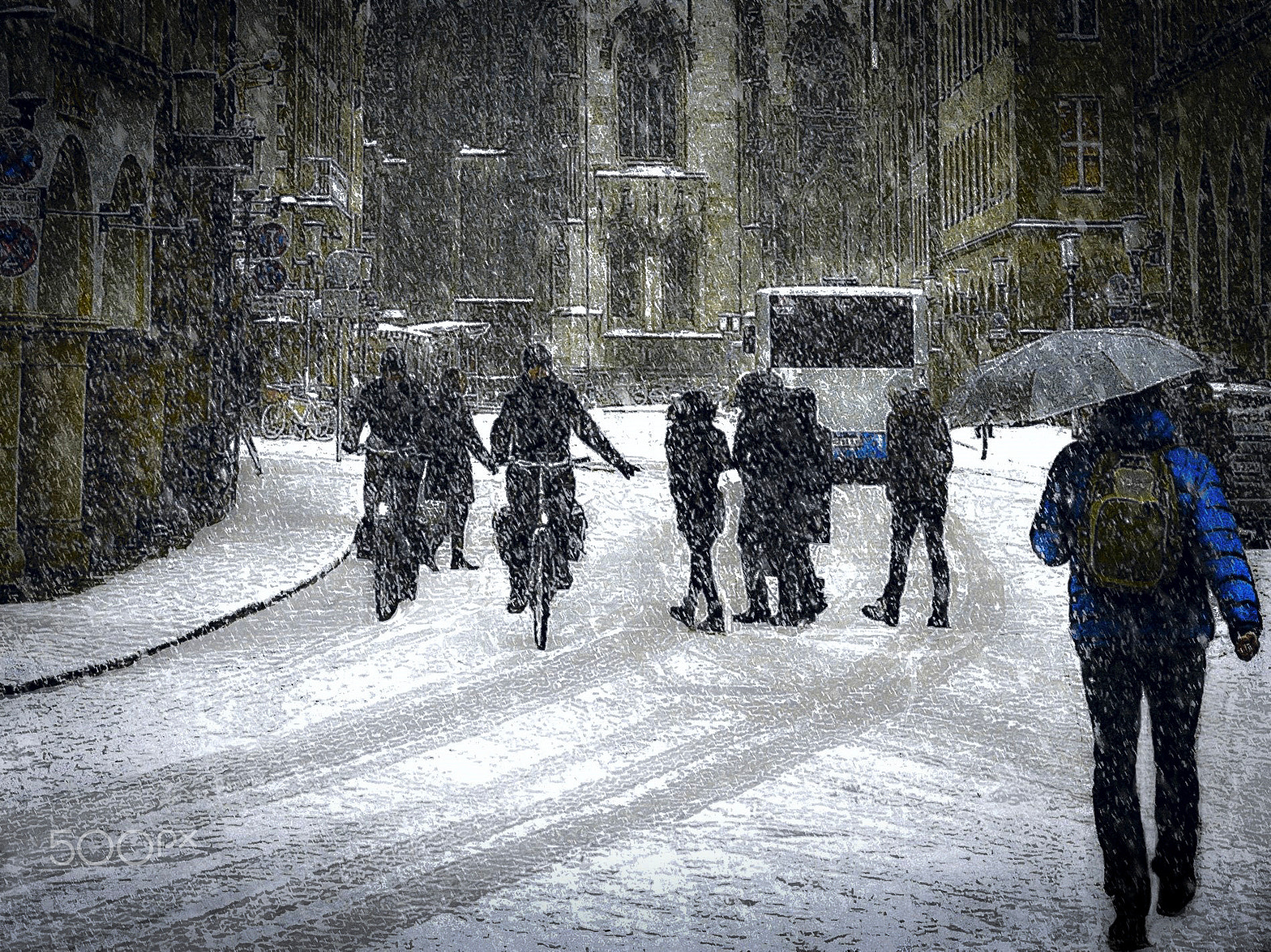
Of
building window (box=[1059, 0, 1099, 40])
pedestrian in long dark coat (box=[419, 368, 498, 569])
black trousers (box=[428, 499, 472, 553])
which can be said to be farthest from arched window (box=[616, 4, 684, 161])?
black trousers (box=[428, 499, 472, 553])

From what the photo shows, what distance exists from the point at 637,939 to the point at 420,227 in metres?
47.9

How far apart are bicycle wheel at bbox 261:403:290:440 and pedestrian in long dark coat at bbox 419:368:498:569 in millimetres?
19495

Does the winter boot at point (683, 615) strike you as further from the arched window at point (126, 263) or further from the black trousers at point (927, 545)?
the arched window at point (126, 263)

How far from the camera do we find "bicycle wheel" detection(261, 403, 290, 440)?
32.6 meters

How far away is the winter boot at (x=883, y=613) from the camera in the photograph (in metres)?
10.1

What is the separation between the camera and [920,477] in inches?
392

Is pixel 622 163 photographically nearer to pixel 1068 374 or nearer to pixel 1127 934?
pixel 1068 374

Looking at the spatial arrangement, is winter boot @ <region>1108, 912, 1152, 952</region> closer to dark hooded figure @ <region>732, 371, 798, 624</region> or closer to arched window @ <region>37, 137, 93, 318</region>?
dark hooded figure @ <region>732, 371, 798, 624</region>

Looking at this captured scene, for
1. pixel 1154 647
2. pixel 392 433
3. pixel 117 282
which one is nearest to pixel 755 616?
pixel 392 433

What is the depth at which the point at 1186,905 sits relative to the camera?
445 cm

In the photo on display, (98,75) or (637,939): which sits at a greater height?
(98,75)

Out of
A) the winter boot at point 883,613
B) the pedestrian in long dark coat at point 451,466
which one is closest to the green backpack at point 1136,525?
the winter boot at point 883,613

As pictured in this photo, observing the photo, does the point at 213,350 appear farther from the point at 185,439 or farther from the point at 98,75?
the point at 98,75

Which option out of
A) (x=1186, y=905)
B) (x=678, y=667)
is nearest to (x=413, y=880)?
(x=1186, y=905)
